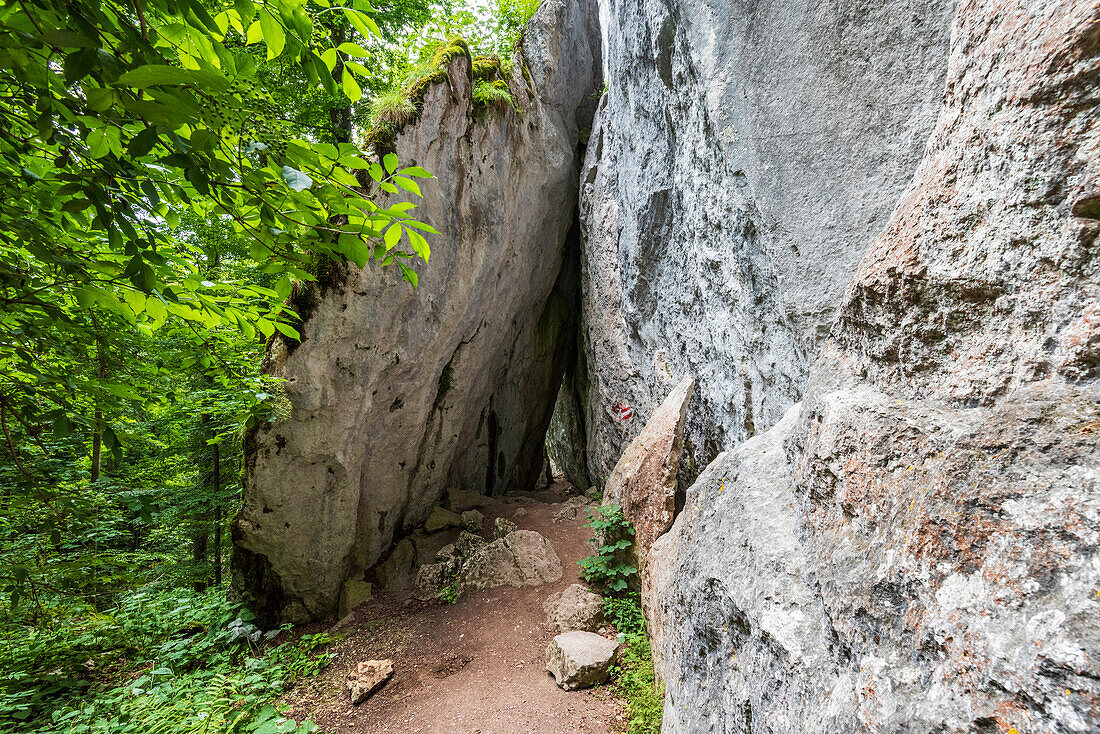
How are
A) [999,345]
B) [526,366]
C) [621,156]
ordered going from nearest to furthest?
1. [999,345]
2. [621,156]
3. [526,366]

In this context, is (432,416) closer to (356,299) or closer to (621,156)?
(356,299)

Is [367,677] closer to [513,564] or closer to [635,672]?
[513,564]

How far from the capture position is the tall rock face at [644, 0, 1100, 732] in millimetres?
1144

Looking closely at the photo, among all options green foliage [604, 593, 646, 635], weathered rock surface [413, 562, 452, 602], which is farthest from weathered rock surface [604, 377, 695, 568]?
weathered rock surface [413, 562, 452, 602]

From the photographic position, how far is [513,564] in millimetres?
6723

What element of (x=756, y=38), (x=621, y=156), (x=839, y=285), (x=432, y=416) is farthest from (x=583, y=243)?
(x=839, y=285)

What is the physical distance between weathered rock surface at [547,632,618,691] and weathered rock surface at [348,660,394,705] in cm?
195

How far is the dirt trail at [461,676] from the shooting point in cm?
426

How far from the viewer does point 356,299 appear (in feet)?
20.7

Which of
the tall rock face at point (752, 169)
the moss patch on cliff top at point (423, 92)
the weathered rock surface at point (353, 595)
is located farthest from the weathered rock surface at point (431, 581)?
the moss patch on cliff top at point (423, 92)

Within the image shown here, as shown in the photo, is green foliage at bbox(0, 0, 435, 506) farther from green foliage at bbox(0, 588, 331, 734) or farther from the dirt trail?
the dirt trail

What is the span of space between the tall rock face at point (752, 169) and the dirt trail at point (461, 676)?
3132mm

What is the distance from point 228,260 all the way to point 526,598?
807 centimetres

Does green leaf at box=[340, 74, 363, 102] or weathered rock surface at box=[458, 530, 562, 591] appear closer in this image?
green leaf at box=[340, 74, 363, 102]
